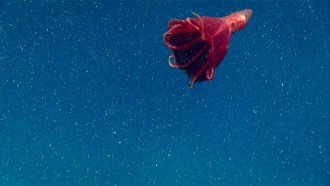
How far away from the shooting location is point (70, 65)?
21.6 feet

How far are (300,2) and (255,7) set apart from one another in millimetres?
726

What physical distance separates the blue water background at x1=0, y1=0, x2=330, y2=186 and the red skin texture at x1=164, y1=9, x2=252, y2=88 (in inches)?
135

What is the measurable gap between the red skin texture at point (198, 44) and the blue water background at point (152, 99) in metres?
3.42

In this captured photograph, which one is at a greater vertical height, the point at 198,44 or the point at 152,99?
the point at 152,99

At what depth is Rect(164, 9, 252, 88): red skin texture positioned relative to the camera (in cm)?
290

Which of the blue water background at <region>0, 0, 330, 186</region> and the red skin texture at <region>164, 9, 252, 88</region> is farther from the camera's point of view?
the blue water background at <region>0, 0, 330, 186</region>

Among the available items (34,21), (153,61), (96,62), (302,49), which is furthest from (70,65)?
(302,49)

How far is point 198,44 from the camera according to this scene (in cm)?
299

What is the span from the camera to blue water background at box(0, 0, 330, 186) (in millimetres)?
6504

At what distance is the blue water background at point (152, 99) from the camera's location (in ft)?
21.3

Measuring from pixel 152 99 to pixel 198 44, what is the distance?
378 cm

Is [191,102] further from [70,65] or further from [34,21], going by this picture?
[34,21]

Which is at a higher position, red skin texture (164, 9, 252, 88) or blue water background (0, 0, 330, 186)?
blue water background (0, 0, 330, 186)

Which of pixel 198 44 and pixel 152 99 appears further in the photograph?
pixel 152 99
